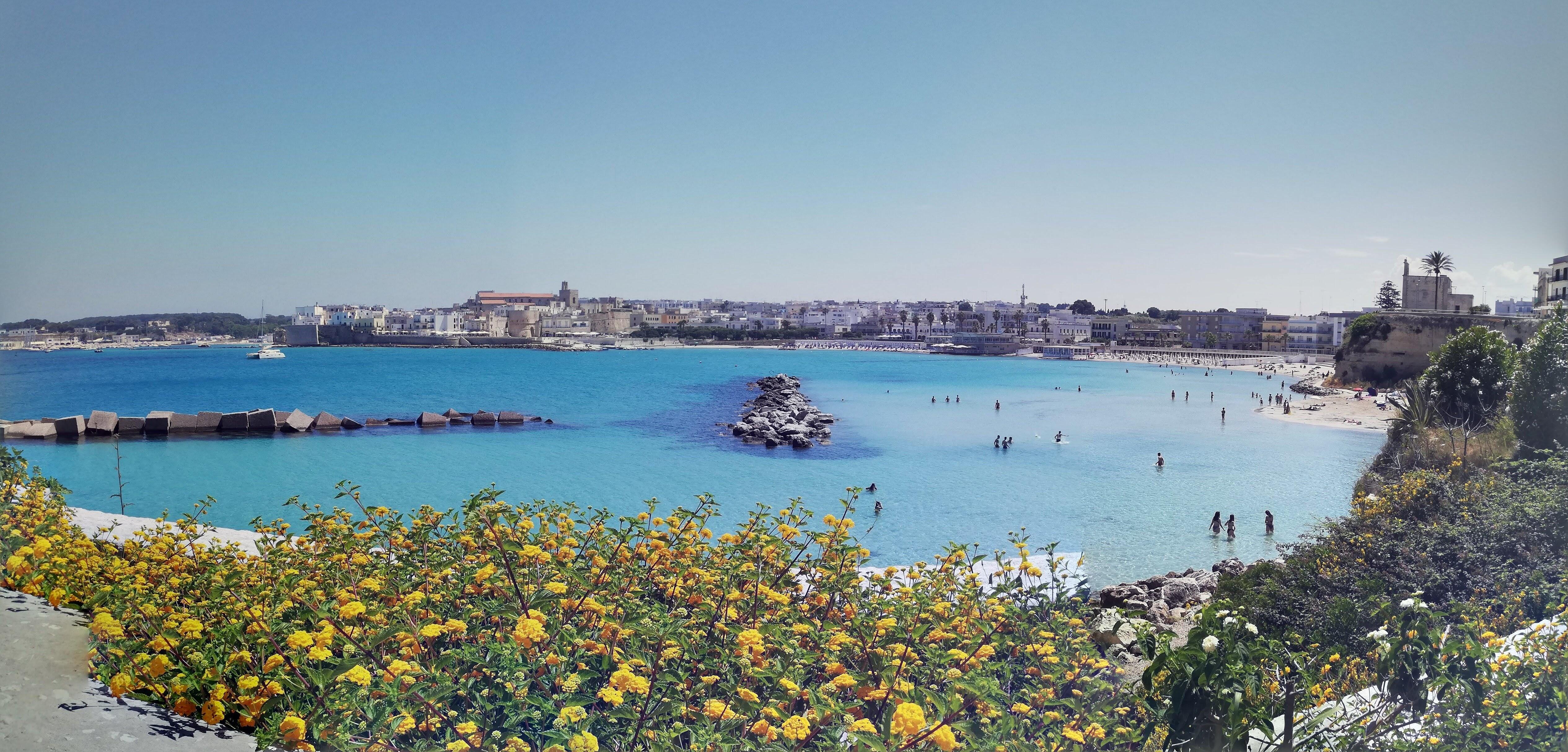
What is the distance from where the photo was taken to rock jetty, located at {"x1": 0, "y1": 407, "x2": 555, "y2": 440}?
23156 millimetres

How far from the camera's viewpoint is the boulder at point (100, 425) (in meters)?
23.8

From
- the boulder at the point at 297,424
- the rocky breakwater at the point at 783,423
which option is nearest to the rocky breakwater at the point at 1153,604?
the rocky breakwater at the point at 783,423

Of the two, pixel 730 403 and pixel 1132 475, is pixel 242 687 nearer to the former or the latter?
pixel 1132 475

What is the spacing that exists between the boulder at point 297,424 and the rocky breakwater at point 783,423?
13.4 metres

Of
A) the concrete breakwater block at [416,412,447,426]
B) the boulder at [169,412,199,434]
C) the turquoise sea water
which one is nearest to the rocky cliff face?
the turquoise sea water

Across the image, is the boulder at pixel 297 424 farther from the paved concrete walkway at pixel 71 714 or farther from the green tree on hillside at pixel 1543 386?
the green tree on hillside at pixel 1543 386

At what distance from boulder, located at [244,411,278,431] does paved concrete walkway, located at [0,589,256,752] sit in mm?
26687

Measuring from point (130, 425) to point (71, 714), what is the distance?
27503mm

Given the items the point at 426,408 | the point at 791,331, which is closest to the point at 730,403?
the point at 426,408

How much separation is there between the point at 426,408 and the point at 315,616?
1377 inches

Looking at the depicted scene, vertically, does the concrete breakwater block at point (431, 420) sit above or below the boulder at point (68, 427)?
below

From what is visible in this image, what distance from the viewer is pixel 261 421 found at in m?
26.1

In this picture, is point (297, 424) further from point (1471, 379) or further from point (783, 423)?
point (1471, 379)

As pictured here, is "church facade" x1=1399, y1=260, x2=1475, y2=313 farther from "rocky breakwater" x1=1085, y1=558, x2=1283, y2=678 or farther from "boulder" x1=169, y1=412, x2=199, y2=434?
"boulder" x1=169, y1=412, x2=199, y2=434
